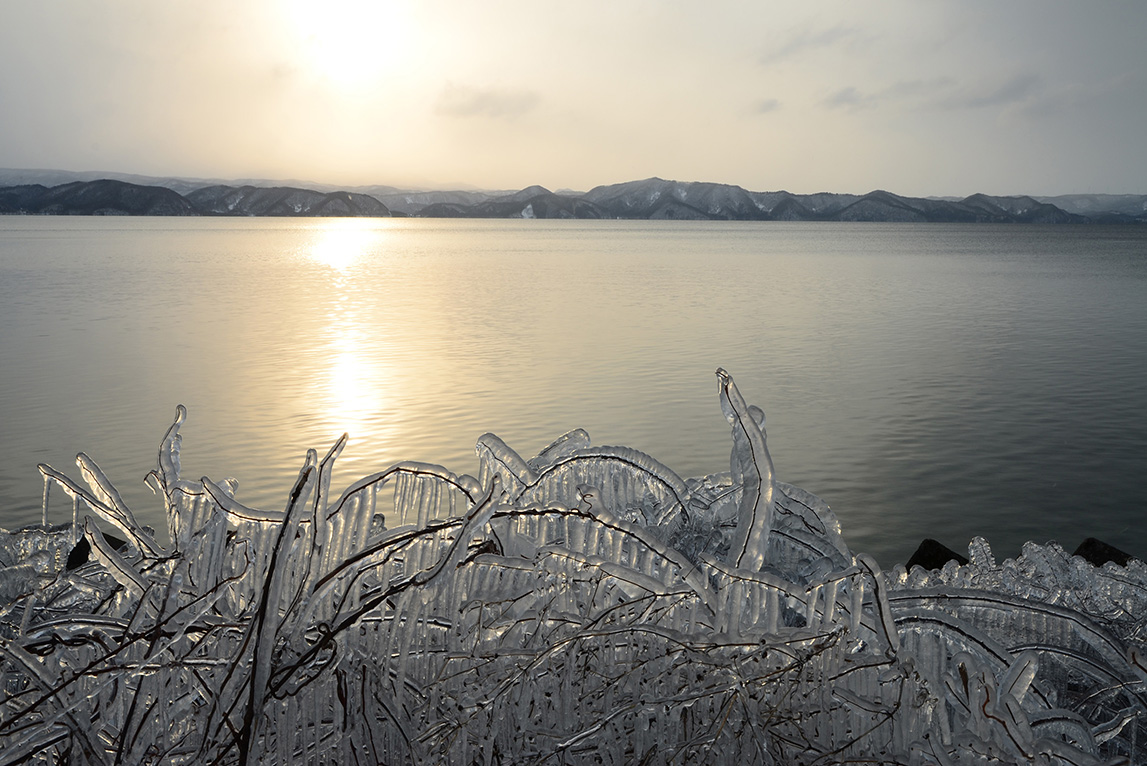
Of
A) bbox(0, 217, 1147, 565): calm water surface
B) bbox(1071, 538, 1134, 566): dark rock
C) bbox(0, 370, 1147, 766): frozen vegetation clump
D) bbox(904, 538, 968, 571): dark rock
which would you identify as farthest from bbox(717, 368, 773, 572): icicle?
bbox(0, 217, 1147, 565): calm water surface

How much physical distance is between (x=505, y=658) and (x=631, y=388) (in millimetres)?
13691

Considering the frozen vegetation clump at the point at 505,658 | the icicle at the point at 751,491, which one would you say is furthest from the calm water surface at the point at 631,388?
the frozen vegetation clump at the point at 505,658

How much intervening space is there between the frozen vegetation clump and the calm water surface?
710 centimetres

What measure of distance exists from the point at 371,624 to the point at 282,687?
0.74ft

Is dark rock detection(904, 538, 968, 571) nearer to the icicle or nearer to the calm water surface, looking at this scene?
the icicle

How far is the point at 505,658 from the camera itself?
2.05 m

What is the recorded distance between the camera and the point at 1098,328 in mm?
25000

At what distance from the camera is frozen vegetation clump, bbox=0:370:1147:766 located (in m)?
1.68

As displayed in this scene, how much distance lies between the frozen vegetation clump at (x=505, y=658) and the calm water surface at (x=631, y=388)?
7101mm

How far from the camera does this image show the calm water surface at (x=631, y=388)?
1046 centimetres

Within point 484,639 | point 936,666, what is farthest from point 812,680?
point 484,639

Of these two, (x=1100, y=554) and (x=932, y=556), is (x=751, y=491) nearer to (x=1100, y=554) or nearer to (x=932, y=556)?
(x=932, y=556)

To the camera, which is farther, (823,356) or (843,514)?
(823,356)

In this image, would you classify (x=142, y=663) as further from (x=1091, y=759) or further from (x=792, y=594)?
(x=1091, y=759)
